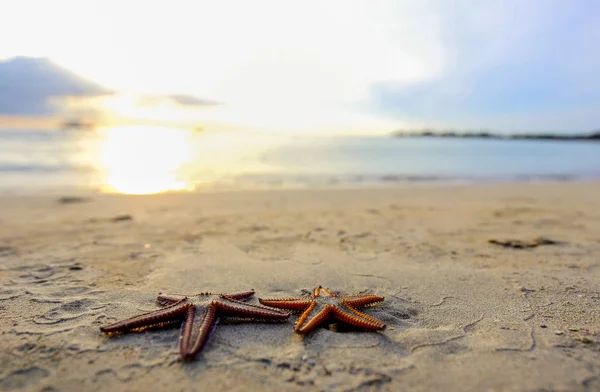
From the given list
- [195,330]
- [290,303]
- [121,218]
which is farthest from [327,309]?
[121,218]

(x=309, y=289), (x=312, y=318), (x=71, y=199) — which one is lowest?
(x=309, y=289)

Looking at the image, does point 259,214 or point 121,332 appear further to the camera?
point 259,214

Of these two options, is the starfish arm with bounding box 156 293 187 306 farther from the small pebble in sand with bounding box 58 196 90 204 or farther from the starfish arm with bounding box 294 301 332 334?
the small pebble in sand with bounding box 58 196 90 204

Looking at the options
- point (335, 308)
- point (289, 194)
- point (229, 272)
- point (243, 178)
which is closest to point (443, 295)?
point (335, 308)

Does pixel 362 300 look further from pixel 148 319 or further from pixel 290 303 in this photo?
pixel 148 319

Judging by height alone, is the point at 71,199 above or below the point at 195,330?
above

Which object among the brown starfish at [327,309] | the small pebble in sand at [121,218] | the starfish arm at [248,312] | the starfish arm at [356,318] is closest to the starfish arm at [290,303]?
the brown starfish at [327,309]

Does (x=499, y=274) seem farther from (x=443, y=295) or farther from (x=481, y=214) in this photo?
(x=481, y=214)
